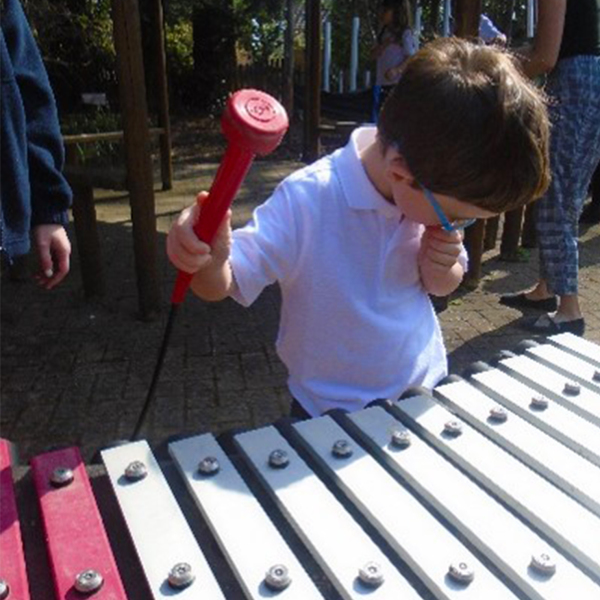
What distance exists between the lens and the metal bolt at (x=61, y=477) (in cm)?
113

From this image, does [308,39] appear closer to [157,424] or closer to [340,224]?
[157,424]

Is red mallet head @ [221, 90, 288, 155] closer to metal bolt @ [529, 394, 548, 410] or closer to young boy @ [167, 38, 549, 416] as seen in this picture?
young boy @ [167, 38, 549, 416]

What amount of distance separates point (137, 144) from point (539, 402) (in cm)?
271

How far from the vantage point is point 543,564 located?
0.95 m

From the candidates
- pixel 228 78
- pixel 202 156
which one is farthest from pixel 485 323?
pixel 228 78

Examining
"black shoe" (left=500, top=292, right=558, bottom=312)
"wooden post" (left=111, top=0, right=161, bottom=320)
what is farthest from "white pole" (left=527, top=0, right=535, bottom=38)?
"wooden post" (left=111, top=0, right=161, bottom=320)

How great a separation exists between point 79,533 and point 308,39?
16.0ft

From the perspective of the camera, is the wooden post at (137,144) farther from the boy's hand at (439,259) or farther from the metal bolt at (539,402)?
the metal bolt at (539,402)

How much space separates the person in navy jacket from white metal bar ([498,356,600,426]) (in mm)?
1051

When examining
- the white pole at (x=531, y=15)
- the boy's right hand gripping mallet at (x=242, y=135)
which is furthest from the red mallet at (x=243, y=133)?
the white pole at (x=531, y=15)

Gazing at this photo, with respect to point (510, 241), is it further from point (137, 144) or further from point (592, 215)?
point (137, 144)

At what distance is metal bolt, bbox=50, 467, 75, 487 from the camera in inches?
44.4

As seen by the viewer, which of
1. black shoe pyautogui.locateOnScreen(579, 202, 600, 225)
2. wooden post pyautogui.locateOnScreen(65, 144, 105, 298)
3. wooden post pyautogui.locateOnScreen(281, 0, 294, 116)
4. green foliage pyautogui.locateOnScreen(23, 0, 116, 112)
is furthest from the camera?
wooden post pyautogui.locateOnScreen(281, 0, 294, 116)

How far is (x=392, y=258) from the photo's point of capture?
5.39 feet
